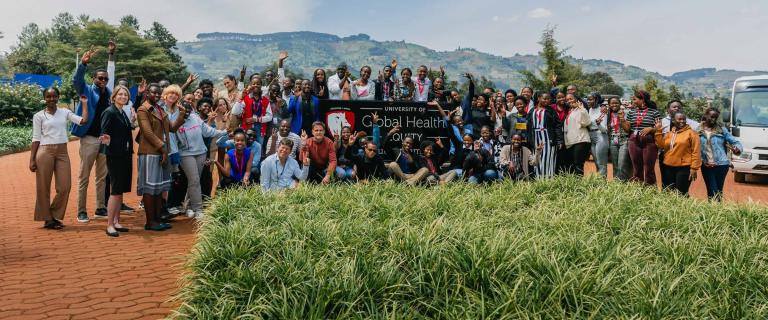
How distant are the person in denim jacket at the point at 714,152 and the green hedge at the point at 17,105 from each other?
23.8m

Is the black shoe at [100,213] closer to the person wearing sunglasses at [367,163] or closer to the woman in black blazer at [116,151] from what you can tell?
the woman in black blazer at [116,151]

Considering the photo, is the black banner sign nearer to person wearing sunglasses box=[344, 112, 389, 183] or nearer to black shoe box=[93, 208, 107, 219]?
person wearing sunglasses box=[344, 112, 389, 183]

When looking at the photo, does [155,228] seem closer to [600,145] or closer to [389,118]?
[389,118]

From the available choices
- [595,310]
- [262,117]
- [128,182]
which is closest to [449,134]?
[262,117]

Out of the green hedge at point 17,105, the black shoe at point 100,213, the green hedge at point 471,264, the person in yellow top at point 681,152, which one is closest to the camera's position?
the green hedge at point 471,264

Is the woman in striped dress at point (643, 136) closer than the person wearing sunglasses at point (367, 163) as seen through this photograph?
No

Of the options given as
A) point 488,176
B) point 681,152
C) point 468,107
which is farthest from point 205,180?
point 681,152

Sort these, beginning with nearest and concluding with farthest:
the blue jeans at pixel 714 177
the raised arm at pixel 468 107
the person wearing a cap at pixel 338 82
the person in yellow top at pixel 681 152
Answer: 1. the person in yellow top at pixel 681 152
2. the blue jeans at pixel 714 177
3. the raised arm at pixel 468 107
4. the person wearing a cap at pixel 338 82

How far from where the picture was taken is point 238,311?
11.8 feet

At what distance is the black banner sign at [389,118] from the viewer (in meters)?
9.73

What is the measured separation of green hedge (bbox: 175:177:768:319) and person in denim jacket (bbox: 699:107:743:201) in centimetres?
223

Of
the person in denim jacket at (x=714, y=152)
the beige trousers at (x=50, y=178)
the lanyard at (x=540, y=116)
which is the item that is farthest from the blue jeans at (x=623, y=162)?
the beige trousers at (x=50, y=178)

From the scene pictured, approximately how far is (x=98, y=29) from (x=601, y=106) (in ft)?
227

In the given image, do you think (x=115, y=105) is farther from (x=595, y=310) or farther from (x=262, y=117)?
(x=595, y=310)
